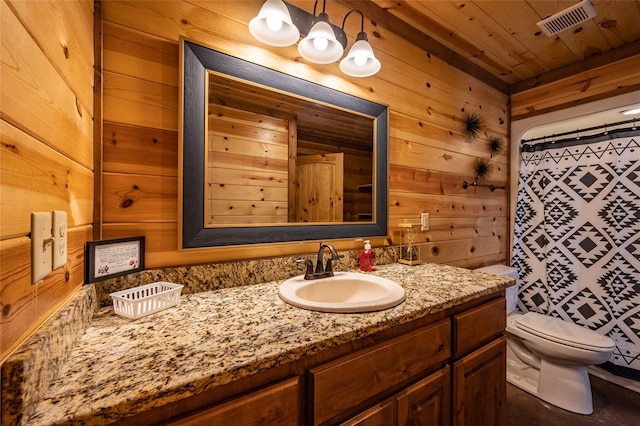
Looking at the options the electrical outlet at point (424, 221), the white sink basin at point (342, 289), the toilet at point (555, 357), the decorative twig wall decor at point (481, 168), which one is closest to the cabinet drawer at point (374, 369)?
the white sink basin at point (342, 289)

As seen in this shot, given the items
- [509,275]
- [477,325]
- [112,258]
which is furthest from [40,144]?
[509,275]

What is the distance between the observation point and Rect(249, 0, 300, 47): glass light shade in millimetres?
1024

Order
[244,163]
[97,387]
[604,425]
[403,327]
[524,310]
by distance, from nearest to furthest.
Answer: [97,387] < [403,327] < [244,163] < [604,425] < [524,310]

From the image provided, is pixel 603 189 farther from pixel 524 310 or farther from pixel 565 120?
pixel 524 310

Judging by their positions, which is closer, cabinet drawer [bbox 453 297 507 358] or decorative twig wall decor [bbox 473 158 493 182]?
cabinet drawer [bbox 453 297 507 358]

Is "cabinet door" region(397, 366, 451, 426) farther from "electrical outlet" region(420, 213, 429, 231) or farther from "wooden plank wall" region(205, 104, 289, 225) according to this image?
"electrical outlet" region(420, 213, 429, 231)

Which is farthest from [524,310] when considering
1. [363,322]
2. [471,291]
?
[363,322]

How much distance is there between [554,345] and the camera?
1.60 metres

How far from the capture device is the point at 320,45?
121 centimetres

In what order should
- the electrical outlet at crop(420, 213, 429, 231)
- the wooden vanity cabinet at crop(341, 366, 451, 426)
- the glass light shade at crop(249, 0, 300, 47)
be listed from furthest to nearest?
1. the electrical outlet at crop(420, 213, 429, 231)
2. the glass light shade at crop(249, 0, 300, 47)
3. the wooden vanity cabinet at crop(341, 366, 451, 426)

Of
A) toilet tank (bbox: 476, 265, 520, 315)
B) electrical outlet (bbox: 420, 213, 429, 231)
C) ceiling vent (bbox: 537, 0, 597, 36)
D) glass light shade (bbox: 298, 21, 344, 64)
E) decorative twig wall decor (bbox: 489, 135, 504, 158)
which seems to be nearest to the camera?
glass light shade (bbox: 298, 21, 344, 64)

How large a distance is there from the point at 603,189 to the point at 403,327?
2.13m

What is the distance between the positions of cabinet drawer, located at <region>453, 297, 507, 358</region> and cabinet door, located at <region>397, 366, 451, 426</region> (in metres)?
0.12

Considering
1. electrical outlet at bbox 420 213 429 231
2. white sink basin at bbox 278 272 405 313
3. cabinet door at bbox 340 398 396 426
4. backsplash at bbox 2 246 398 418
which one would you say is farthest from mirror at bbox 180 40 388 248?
cabinet door at bbox 340 398 396 426
